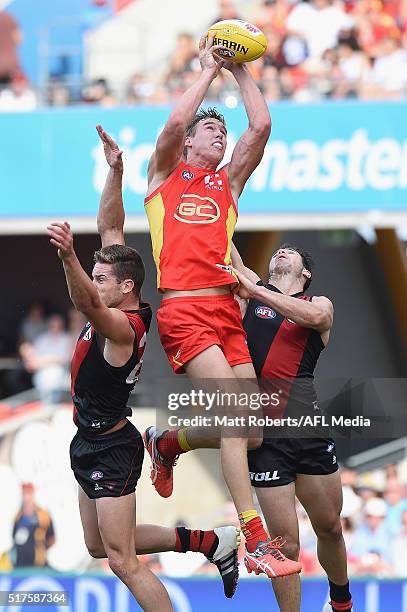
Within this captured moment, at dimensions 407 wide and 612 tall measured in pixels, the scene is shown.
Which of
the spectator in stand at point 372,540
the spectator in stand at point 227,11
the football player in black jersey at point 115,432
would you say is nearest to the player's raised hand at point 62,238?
the football player in black jersey at point 115,432

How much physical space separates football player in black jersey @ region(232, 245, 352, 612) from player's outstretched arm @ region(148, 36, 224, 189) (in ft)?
2.47

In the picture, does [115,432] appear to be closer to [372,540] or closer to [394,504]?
[372,540]

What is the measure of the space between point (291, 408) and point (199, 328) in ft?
2.89

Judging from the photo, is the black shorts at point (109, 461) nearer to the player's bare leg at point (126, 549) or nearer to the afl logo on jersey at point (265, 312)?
the player's bare leg at point (126, 549)

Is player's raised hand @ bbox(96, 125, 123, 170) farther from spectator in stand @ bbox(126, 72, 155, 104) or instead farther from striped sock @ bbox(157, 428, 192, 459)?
spectator in stand @ bbox(126, 72, 155, 104)

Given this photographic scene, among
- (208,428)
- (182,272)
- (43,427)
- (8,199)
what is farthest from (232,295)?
(8,199)

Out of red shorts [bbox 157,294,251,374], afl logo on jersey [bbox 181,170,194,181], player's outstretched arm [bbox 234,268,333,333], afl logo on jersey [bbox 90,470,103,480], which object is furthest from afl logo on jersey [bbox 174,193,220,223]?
afl logo on jersey [bbox 90,470,103,480]

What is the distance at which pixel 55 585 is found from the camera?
10852 mm

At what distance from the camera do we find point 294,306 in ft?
23.8

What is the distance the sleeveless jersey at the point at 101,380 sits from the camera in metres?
7.09

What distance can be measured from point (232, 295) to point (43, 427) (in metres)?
5.82

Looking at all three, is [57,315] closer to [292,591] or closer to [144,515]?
[144,515]

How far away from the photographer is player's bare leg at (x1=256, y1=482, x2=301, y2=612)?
7.35m

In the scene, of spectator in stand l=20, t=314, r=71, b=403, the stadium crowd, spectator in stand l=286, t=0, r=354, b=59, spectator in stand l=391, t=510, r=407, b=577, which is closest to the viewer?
spectator in stand l=391, t=510, r=407, b=577
